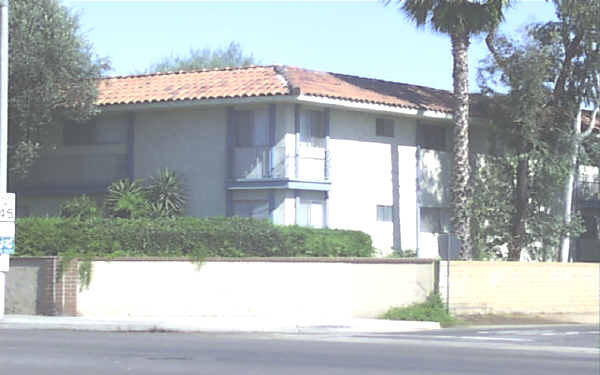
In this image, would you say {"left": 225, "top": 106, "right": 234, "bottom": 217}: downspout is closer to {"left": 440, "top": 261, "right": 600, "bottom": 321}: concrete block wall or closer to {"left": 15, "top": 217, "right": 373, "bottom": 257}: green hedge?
{"left": 15, "top": 217, "right": 373, "bottom": 257}: green hedge

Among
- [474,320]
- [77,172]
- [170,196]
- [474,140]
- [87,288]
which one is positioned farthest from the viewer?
[474,140]

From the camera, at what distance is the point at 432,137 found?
39.6 m

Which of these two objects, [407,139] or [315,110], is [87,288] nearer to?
[315,110]

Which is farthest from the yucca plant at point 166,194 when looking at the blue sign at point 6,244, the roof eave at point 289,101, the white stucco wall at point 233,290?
the blue sign at point 6,244

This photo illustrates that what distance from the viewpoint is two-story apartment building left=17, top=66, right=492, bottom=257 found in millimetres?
34344

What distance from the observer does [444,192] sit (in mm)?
39531

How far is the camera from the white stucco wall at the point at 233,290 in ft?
92.6

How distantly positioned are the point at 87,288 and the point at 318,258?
5988mm

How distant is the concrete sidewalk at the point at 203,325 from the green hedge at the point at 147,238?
1.91m

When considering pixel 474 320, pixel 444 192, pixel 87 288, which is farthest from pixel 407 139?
pixel 87 288

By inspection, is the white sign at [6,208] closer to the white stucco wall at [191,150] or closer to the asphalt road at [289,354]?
the asphalt road at [289,354]

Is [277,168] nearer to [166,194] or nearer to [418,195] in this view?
[166,194]

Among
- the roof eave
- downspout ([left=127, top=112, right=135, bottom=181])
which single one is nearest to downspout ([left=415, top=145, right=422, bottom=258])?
the roof eave

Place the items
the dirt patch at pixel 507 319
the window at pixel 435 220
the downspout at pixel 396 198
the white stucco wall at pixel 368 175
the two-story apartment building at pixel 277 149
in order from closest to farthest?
the dirt patch at pixel 507 319, the two-story apartment building at pixel 277 149, the white stucco wall at pixel 368 175, the downspout at pixel 396 198, the window at pixel 435 220
